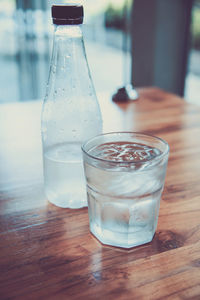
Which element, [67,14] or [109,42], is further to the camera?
[109,42]

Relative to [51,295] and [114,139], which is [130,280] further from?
[114,139]

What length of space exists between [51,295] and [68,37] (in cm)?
41

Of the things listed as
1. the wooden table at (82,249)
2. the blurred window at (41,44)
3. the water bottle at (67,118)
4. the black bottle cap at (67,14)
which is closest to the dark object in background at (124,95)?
the wooden table at (82,249)

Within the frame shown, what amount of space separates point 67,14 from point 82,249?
1.15 feet

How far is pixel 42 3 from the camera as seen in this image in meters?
3.04

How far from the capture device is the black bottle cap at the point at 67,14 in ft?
1.79

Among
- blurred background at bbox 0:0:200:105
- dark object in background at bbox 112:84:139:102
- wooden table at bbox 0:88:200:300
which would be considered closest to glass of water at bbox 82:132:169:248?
wooden table at bbox 0:88:200:300

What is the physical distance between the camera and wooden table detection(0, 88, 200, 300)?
1.49ft

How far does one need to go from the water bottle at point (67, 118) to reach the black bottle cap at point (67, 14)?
0.09ft

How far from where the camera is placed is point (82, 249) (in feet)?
1.73

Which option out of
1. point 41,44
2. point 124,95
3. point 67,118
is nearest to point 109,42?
point 41,44

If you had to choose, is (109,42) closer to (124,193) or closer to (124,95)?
(124,95)

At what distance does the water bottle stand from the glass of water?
0.09 meters

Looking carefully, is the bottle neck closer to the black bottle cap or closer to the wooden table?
the black bottle cap
